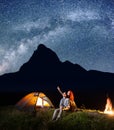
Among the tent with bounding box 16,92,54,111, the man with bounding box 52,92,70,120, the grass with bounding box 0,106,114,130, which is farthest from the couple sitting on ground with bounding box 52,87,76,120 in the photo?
the tent with bounding box 16,92,54,111

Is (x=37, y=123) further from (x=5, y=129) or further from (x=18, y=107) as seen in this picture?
(x=18, y=107)

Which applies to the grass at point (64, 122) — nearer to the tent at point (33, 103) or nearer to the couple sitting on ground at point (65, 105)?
the couple sitting on ground at point (65, 105)

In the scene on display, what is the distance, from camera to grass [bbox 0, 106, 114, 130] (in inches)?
665

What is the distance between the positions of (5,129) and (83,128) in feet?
16.2

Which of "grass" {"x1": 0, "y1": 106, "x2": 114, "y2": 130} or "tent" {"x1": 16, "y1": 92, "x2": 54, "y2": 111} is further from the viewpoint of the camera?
"tent" {"x1": 16, "y1": 92, "x2": 54, "y2": 111}

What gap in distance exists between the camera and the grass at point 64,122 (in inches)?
665

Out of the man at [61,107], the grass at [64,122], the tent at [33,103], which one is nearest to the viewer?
the grass at [64,122]

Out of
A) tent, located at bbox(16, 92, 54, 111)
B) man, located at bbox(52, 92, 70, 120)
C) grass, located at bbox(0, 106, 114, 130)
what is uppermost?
tent, located at bbox(16, 92, 54, 111)

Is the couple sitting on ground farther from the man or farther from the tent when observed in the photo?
the tent

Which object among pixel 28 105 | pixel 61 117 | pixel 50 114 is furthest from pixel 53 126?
pixel 28 105

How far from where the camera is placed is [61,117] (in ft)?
61.8

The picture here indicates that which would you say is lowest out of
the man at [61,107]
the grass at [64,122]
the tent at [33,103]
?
the grass at [64,122]

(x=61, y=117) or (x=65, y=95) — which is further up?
(x=65, y=95)

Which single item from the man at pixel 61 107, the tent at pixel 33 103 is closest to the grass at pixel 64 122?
the man at pixel 61 107
